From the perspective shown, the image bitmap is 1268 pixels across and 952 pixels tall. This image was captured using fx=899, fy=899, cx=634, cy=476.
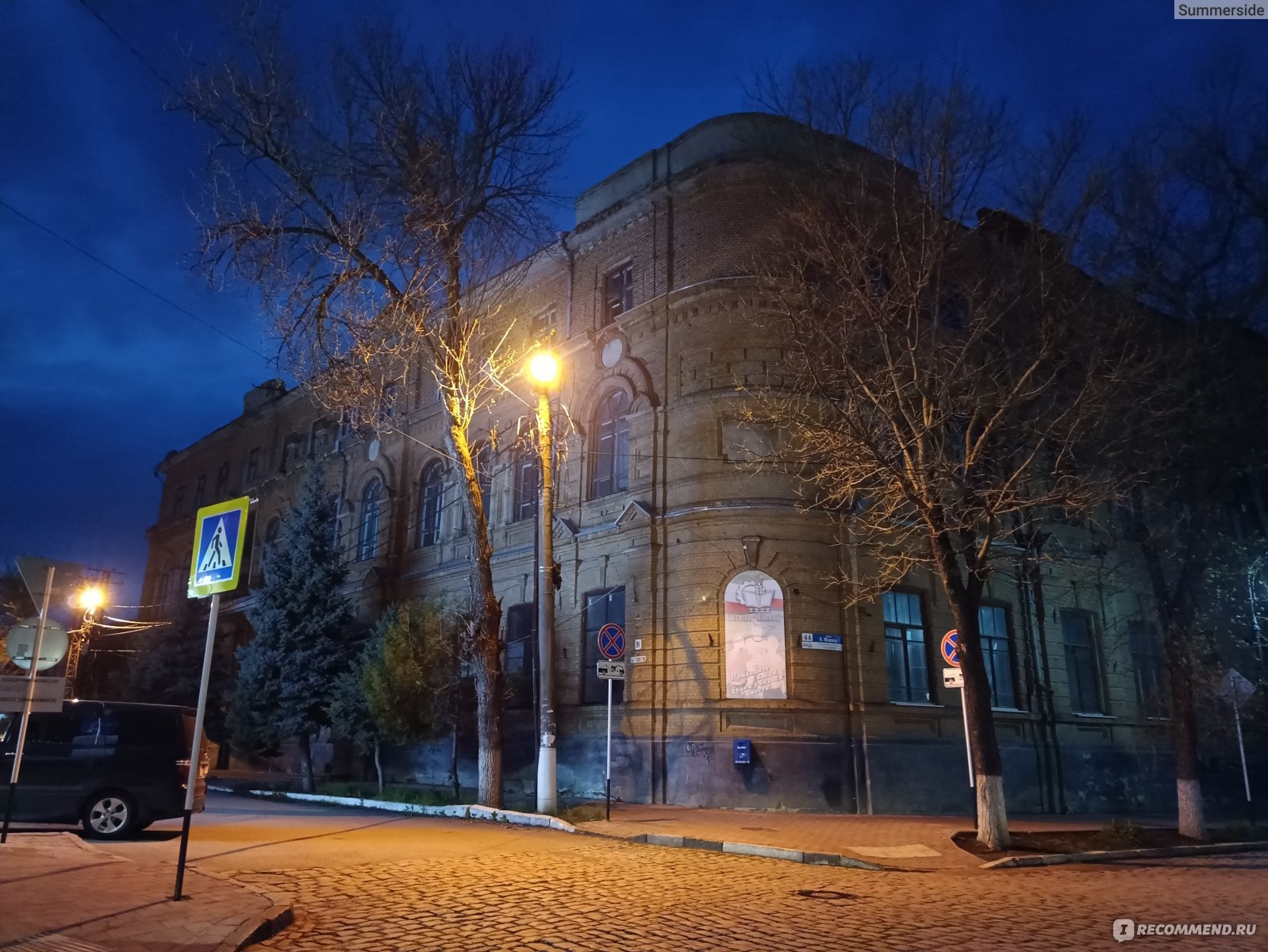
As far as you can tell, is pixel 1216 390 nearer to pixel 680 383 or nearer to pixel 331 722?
pixel 680 383

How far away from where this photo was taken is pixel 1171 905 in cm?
854

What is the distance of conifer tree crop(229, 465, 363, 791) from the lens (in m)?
22.9

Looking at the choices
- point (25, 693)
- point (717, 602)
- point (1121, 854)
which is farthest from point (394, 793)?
point (1121, 854)

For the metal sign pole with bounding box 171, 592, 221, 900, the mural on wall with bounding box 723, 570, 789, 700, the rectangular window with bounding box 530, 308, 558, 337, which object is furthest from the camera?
the rectangular window with bounding box 530, 308, 558, 337

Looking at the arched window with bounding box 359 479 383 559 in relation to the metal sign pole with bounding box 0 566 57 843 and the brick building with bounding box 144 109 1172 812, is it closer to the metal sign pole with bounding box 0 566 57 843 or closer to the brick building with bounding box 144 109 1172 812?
the brick building with bounding box 144 109 1172 812

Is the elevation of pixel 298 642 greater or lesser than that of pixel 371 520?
lesser

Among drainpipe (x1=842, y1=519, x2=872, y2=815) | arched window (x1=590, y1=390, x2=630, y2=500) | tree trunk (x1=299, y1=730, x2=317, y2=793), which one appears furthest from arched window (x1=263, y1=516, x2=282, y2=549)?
drainpipe (x1=842, y1=519, x2=872, y2=815)

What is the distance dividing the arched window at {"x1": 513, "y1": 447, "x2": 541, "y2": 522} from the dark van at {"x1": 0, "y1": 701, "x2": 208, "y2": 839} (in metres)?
12.3

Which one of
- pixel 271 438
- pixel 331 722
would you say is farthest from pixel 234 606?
pixel 331 722

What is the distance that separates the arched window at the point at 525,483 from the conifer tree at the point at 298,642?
5438 mm

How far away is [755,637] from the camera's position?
17688mm

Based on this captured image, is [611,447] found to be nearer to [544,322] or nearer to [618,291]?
[618,291]

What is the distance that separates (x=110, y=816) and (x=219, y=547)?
19.2ft

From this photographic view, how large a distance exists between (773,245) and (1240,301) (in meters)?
8.55
